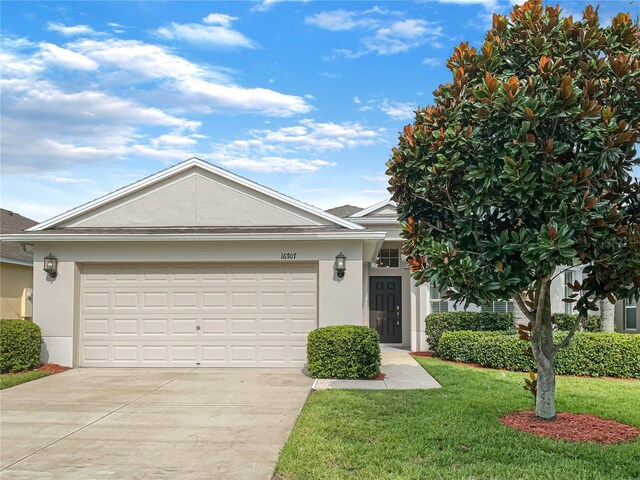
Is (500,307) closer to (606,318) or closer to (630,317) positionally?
(606,318)

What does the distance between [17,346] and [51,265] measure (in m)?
1.85

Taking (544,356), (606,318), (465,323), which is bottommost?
(465,323)

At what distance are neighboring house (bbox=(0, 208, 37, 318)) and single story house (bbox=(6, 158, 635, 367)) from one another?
4.48 m

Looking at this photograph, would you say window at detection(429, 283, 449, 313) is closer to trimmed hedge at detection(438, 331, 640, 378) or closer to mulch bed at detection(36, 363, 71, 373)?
trimmed hedge at detection(438, 331, 640, 378)

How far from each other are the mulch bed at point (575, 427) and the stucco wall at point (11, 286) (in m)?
14.7

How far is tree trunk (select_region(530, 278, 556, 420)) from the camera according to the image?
7262mm

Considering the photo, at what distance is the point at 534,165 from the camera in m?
6.30

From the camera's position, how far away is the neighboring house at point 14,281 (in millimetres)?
16469

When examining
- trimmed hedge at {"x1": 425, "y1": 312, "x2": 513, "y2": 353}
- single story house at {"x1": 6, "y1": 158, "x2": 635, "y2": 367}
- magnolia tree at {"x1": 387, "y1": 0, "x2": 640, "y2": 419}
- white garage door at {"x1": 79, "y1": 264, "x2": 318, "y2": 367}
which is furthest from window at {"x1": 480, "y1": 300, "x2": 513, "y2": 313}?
magnolia tree at {"x1": 387, "y1": 0, "x2": 640, "y2": 419}

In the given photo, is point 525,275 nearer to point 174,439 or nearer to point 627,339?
point 174,439

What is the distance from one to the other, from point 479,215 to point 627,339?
7781 mm

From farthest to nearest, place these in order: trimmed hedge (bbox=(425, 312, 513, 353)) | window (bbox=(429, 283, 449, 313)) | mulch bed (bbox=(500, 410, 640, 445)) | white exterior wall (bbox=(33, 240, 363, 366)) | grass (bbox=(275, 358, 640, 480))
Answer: window (bbox=(429, 283, 449, 313)) < trimmed hedge (bbox=(425, 312, 513, 353)) < white exterior wall (bbox=(33, 240, 363, 366)) < mulch bed (bbox=(500, 410, 640, 445)) < grass (bbox=(275, 358, 640, 480))

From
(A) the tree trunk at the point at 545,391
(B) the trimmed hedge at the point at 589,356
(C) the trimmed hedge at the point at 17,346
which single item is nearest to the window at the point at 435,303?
(B) the trimmed hedge at the point at 589,356

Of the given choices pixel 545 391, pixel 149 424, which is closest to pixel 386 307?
pixel 545 391
